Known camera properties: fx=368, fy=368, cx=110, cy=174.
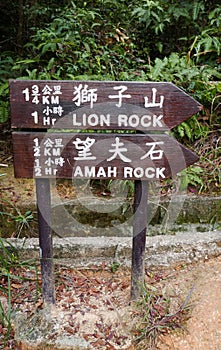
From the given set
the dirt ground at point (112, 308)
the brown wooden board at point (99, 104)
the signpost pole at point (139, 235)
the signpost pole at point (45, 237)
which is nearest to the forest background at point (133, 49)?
the dirt ground at point (112, 308)

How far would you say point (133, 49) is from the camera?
15.4 ft

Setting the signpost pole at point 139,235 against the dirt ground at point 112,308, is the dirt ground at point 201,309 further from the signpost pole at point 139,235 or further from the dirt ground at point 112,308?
the signpost pole at point 139,235

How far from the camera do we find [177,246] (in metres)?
3.09

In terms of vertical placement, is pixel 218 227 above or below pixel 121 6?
below

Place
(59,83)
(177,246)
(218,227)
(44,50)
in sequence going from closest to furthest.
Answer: (59,83) → (177,246) → (218,227) → (44,50)

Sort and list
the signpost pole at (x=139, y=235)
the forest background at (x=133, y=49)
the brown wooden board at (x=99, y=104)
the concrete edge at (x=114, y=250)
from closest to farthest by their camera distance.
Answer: the brown wooden board at (x=99, y=104)
the signpost pole at (x=139, y=235)
the concrete edge at (x=114, y=250)
the forest background at (x=133, y=49)

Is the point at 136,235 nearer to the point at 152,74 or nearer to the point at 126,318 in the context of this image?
the point at 126,318

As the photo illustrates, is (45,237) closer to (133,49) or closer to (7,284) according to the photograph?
(7,284)

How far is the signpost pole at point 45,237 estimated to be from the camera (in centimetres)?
237

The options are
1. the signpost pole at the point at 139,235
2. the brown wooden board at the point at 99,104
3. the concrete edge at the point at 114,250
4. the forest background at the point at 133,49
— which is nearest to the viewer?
the brown wooden board at the point at 99,104

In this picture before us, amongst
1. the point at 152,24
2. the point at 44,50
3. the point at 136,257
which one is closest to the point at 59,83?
the point at 136,257

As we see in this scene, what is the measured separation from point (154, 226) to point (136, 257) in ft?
2.64

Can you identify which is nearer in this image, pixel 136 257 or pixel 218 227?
pixel 136 257

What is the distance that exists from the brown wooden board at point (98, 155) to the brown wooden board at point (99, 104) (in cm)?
7
